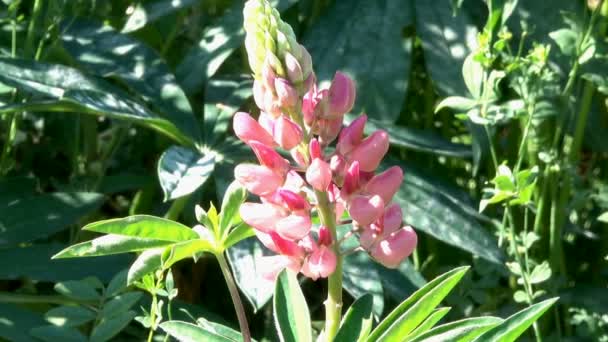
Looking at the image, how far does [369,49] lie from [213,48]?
248 mm

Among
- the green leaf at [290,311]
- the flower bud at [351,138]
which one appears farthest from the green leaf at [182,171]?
the flower bud at [351,138]

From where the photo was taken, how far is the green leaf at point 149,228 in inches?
38.2

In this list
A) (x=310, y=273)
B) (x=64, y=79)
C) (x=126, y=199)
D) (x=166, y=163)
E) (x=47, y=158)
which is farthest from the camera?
(x=126, y=199)

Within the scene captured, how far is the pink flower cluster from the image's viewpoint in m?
0.93

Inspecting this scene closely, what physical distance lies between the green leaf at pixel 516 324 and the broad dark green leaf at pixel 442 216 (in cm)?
51

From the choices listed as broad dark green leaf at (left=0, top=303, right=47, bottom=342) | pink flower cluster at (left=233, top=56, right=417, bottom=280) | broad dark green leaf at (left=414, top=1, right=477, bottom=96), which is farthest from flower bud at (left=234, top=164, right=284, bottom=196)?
broad dark green leaf at (left=414, top=1, right=477, bottom=96)

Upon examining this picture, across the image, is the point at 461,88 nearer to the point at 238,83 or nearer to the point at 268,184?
the point at 238,83

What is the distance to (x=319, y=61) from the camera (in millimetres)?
1691

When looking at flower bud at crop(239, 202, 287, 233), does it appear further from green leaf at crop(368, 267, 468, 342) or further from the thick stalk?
green leaf at crop(368, 267, 468, 342)

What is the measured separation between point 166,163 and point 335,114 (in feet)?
1.75

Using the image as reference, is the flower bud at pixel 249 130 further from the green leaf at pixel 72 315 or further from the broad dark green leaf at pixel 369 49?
the broad dark green leaf at pixel 369 49

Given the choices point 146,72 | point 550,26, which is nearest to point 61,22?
point 146,72

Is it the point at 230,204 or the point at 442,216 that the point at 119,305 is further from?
the point at 442,216

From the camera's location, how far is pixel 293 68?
0.92 metres
